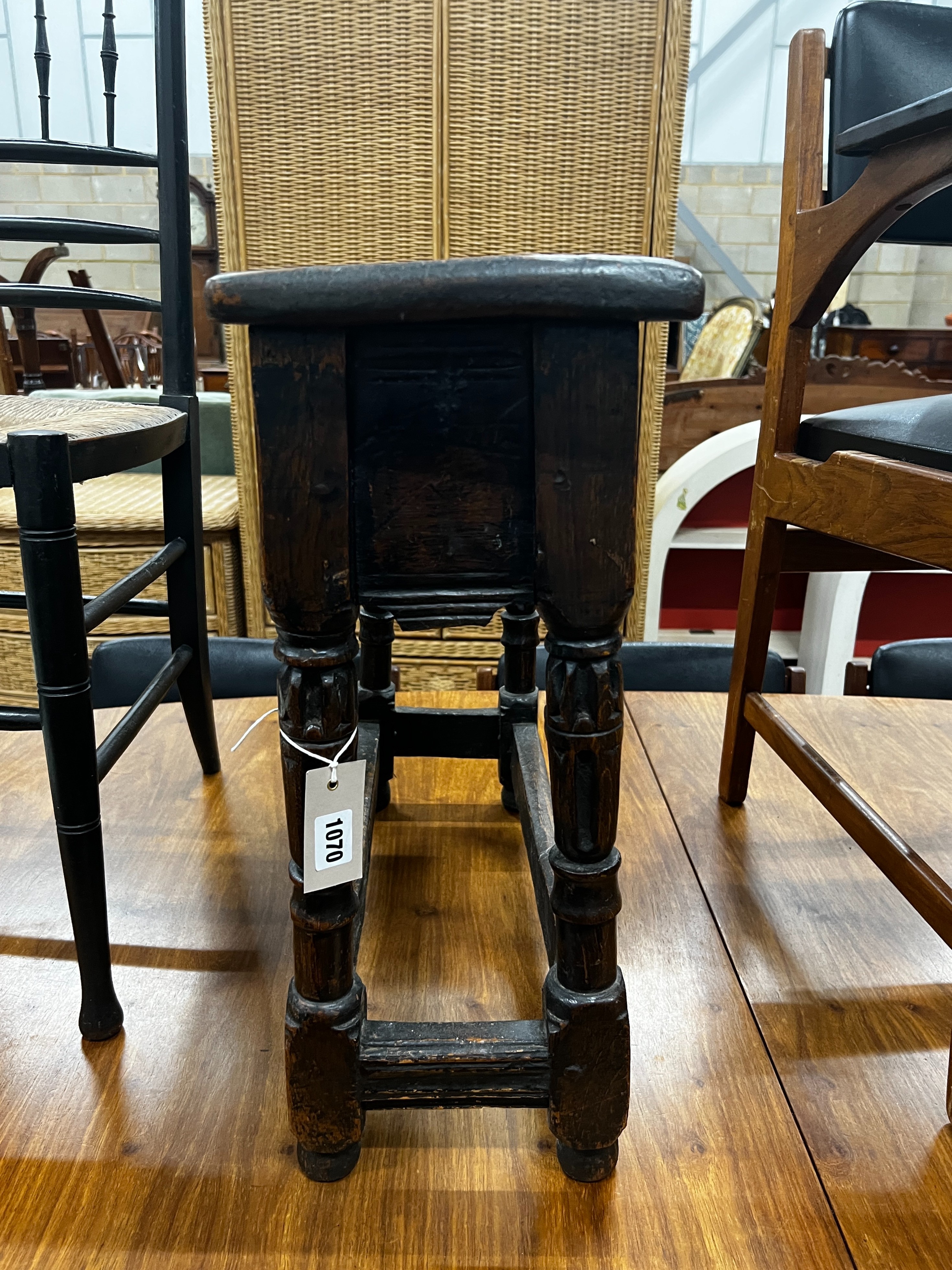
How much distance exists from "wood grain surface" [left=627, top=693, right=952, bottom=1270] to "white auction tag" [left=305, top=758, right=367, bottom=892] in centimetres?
41

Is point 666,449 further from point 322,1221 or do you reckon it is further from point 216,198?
point 322,1221

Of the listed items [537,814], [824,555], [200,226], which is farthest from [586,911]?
[200,226]

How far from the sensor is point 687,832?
1.03m

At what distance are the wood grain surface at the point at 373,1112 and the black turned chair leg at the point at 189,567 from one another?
16 cm

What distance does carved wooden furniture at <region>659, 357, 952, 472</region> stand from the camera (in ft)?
8.11

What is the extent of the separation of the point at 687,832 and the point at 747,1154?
0.44 m

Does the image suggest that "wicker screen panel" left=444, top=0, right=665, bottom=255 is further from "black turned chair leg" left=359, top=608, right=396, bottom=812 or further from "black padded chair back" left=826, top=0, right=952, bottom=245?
"black turned chair leg" left=359, top=608, right=396, bottom=812

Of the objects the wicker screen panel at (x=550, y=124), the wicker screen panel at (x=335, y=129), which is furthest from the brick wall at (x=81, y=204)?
the wicker screen panel at (x=550, y=124)

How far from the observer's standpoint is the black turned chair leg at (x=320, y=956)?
52cm

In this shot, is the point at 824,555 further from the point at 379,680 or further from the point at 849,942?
the point at 379,680

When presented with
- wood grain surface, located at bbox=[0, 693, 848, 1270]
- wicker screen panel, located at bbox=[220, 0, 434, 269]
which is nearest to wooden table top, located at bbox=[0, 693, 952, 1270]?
wood grain surface, located at bbox=[0, 693, 848, 1270]

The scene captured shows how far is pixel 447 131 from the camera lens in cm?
171

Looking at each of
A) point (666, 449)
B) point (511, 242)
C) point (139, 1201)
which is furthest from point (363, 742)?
point (666, 449)

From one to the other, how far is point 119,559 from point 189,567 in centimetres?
108
